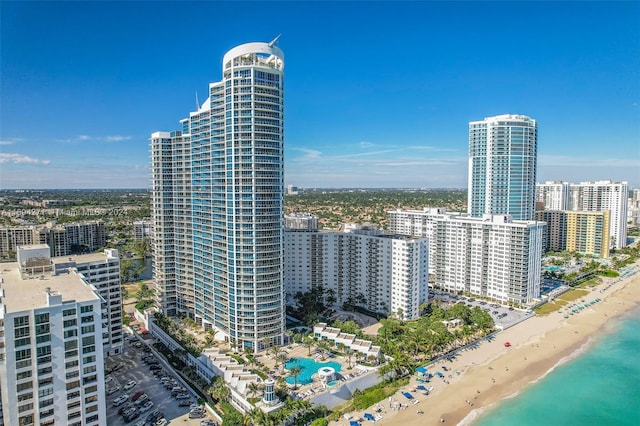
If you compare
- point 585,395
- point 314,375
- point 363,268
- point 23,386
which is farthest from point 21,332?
point 585,395

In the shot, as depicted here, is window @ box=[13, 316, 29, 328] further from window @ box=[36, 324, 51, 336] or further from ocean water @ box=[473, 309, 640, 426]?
ocean water @ box=[473, 309, 640, 426]

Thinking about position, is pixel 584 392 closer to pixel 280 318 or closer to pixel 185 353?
pixel 280 318

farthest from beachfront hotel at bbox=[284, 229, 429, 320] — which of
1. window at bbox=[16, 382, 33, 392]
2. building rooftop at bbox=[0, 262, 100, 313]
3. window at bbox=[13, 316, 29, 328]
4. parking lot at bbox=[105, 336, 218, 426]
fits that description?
window at bbox=[13, 316, 29, 328]

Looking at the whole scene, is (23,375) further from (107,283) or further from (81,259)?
(81,259)

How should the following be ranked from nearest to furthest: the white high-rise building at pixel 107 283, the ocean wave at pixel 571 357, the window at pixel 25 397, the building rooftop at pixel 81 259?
the window at pixel 25 397, the white high-rise building at pixel 107 283, the building rooftop at pixel 81 259, the ocean wave at pixel 571 357

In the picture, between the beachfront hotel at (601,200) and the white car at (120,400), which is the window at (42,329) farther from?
the beachfront hotel at (601,200)

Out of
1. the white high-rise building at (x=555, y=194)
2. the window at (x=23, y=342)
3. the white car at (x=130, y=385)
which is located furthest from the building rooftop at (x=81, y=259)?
the white high-rise building at (x=555, y=194)
